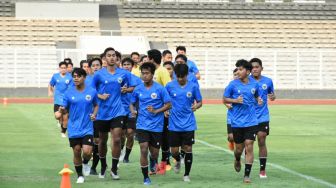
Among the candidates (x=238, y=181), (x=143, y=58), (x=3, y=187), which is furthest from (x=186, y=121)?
(x=143, y=58)

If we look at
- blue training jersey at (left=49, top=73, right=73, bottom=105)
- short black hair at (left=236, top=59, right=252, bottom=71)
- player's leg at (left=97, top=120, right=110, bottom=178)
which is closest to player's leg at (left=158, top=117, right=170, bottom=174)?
player's leg at (left=97, top=120, right=110, bottom=178)

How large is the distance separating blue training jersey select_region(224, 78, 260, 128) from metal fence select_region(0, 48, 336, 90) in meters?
34.2

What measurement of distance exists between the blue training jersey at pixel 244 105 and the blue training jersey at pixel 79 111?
218cm

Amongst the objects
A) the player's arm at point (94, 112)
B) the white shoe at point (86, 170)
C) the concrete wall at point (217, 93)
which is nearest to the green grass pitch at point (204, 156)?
the white shoe at point (86, 170)

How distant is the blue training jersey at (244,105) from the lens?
1385 centimetres

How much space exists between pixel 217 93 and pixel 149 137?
3511cm

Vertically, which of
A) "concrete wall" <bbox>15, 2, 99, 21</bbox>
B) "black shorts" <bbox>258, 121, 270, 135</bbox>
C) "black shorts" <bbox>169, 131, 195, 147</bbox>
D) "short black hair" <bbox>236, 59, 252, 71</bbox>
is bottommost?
"black shorts" <bbox>169, 131, 195, 147</bbox>

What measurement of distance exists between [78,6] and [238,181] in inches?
1813

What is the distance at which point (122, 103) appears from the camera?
15508mm

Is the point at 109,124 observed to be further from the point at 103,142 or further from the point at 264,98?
the point at 264,98

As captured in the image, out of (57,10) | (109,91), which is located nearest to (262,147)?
(109,91)

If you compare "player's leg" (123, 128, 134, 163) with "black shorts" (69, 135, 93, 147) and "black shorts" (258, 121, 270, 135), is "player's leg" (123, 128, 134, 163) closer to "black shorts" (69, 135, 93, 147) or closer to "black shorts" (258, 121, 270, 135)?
"black shorts" (258, 121, 270, 135)

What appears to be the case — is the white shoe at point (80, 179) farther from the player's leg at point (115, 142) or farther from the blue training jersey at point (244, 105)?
the blue training jersey at point (244, 105)

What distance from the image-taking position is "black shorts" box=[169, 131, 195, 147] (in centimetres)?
1377
